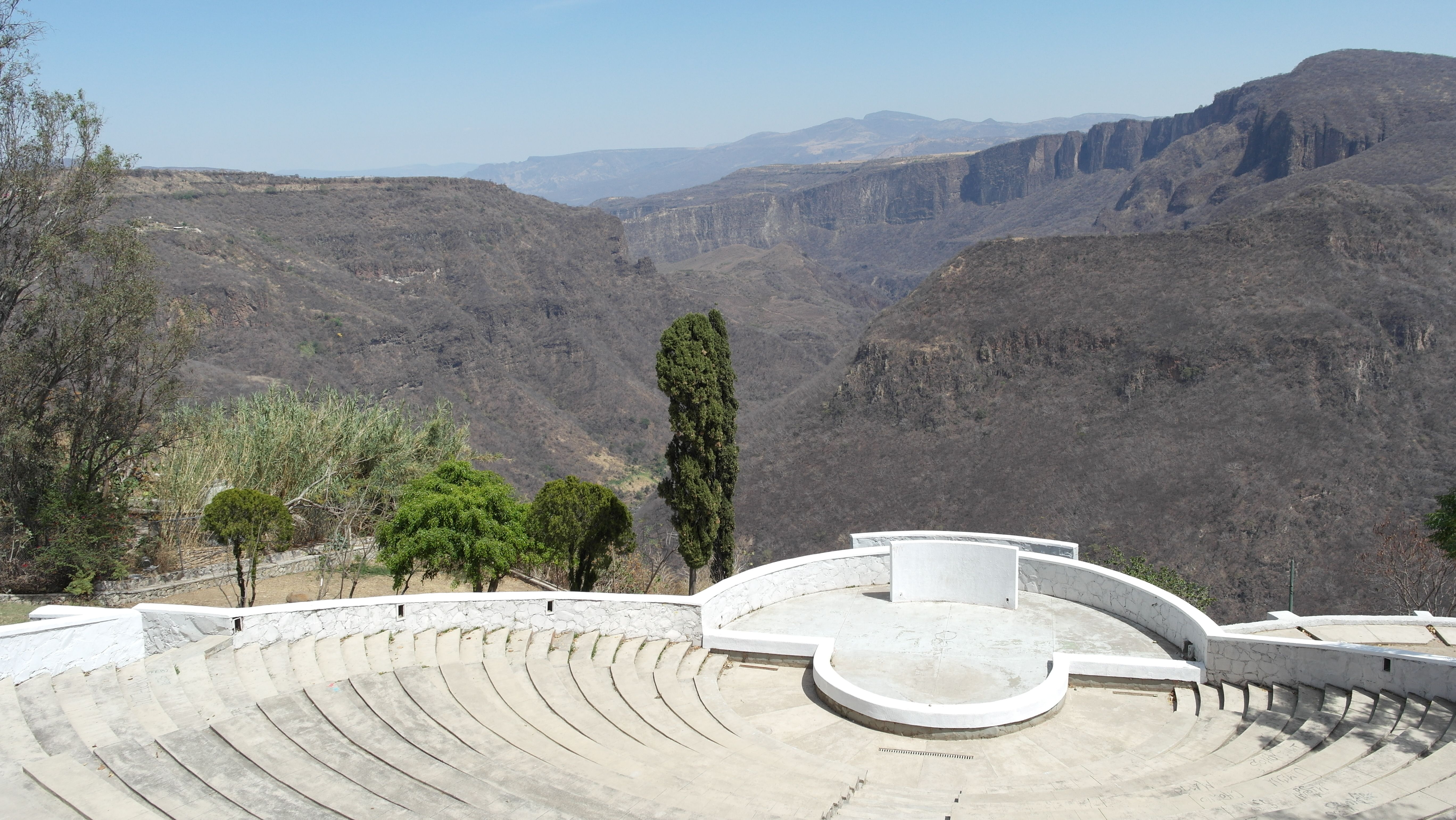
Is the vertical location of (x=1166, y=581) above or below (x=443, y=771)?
below

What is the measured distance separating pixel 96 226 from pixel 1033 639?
67.5 feet

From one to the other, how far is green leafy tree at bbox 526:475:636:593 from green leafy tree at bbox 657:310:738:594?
1036mm

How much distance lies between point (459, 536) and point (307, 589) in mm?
4880

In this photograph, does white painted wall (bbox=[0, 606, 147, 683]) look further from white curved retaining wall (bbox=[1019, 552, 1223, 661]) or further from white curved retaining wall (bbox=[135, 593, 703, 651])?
white curved retaining wall (bbox=[1019, 552, 1223, 661])

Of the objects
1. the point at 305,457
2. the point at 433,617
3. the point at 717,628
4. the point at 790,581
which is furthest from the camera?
the point at 305,457

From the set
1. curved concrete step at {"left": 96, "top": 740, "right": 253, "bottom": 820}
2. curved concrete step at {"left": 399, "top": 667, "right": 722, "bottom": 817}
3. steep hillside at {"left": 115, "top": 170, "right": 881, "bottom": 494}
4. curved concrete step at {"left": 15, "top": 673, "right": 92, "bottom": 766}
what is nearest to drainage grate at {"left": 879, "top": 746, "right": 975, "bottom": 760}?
curved concrete step at {"left": 399, "top": 667, "right": 722, "bottom": 817}

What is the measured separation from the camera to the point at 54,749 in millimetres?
9156

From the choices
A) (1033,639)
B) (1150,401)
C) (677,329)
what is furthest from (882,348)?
(1033,639)

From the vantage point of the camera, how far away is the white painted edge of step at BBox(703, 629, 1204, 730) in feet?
37.7

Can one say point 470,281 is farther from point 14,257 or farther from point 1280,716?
point 1280,716

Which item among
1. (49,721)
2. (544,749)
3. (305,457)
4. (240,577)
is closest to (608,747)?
(544,749)

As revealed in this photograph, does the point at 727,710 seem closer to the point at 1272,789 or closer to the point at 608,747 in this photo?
the point at 608,747

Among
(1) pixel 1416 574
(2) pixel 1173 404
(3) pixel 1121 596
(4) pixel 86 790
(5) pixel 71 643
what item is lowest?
(1) pixel 1416 574

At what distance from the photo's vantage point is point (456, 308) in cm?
8319
